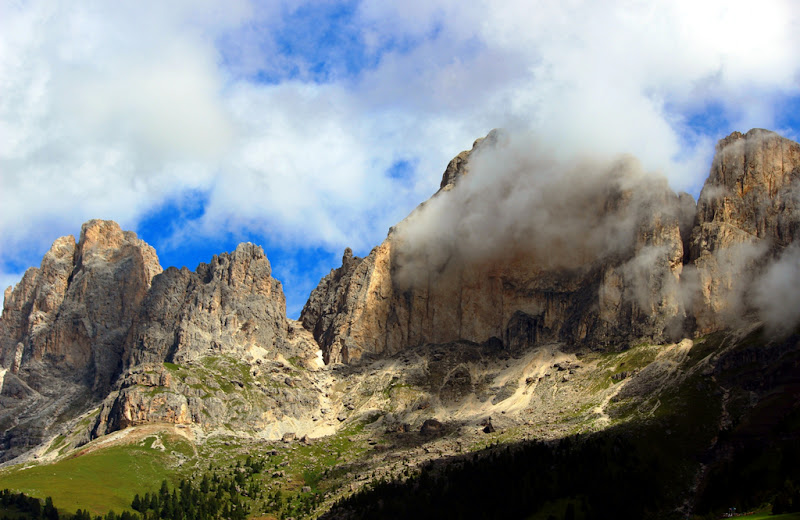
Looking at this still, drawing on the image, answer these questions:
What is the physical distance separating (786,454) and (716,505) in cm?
1973

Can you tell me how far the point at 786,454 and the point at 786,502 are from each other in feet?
176

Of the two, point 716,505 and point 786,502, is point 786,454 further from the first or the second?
point 786,502

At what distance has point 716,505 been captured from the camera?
645ft

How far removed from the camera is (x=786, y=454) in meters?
198

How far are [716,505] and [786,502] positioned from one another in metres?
49.9

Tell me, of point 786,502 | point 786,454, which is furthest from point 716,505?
point 786,502

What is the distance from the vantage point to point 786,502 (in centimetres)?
14888

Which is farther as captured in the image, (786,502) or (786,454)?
(786,454)

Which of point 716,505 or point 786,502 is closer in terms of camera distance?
point 786,502
